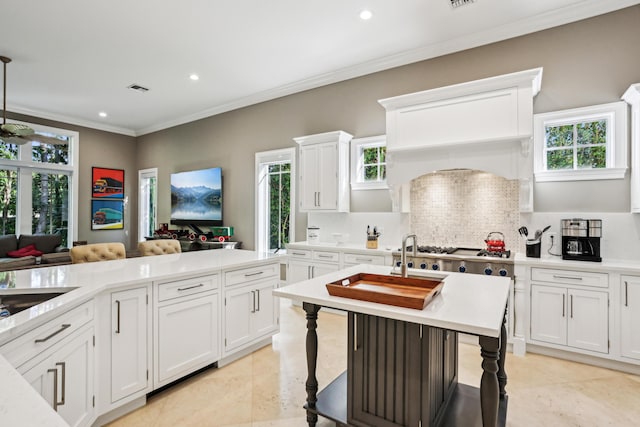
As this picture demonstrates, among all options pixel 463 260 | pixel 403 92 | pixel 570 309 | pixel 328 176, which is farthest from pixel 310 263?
pixel 570 309

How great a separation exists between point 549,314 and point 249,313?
2.68 metres

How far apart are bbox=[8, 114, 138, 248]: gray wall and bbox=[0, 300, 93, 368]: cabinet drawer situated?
20.7ft

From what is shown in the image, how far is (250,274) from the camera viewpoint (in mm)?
2994

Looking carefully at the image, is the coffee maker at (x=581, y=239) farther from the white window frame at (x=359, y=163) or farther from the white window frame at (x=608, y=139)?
the white window frame at (x=359, y=163)

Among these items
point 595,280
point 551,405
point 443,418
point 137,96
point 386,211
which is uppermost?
point 137,96

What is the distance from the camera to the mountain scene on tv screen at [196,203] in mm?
6280

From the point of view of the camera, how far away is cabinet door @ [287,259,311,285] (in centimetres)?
440

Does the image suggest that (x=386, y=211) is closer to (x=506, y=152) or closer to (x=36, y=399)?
(x=506, y=152)

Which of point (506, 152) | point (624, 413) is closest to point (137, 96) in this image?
point (506, 152)

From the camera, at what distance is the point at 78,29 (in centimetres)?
363

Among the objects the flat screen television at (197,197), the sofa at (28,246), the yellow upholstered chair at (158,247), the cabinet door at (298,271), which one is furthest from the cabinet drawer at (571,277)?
the sofa at (28,246)

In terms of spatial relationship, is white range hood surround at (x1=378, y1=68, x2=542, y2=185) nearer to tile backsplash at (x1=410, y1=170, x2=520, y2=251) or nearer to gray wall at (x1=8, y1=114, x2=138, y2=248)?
tile backsplash at (x1=410, y1=170, x2=520, y2=251)

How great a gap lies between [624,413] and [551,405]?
43 cm

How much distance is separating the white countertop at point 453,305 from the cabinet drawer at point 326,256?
199 cm
